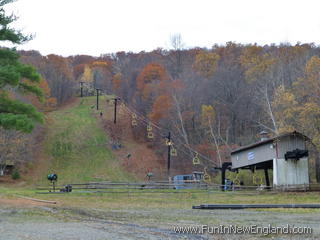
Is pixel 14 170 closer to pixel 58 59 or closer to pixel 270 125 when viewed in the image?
pixel 270 125

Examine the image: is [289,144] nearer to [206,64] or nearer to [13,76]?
[13,76]

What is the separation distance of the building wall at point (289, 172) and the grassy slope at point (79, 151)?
20564mm

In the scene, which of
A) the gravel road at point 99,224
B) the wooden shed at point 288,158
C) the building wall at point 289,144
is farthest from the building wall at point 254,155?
the gravel road at point 99,224

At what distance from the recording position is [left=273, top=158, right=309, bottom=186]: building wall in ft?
120

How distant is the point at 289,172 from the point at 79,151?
30586 mm

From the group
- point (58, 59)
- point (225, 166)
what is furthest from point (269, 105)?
point (58, 59)

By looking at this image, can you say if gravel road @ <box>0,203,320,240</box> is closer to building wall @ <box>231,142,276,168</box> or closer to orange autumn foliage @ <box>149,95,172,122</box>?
building wall @ <box>231,142,276,168</box>

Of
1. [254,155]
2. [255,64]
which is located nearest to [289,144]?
[254,155]

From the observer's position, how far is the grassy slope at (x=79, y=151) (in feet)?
170

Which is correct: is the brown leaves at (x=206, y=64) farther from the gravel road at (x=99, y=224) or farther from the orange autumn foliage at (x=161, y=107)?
the gravel road at (x=99, y=224)

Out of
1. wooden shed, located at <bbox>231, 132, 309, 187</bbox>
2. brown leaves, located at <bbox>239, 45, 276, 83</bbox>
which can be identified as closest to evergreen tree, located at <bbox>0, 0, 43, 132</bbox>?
wooden shed, located at <bbox>231, 132, 309, 187</bbox>

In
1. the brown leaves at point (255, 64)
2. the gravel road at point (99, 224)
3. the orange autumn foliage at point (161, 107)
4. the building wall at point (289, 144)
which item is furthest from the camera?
the brown leaves at point (255, 64)

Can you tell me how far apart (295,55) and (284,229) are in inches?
2474

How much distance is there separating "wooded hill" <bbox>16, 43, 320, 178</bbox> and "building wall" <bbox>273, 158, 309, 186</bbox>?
2842 mm
